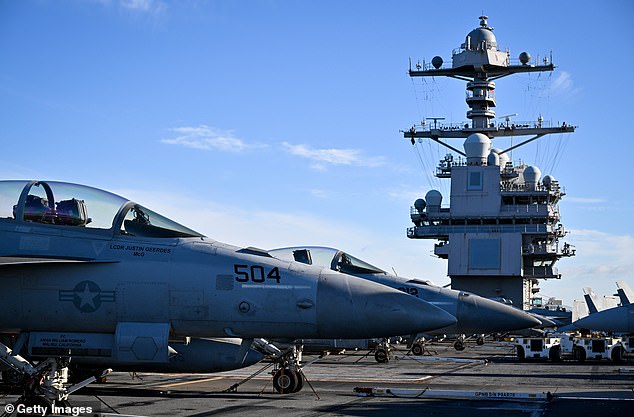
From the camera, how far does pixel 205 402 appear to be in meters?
14.9

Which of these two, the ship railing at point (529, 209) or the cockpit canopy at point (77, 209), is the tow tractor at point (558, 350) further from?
the ship railing at point (529, 209)

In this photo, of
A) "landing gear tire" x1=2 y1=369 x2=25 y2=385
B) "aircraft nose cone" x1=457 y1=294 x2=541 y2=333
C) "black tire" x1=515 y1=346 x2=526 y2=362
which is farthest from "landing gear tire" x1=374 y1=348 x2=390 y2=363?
"landing gear tire" x1=2 y1=369 x2=25 y2=385

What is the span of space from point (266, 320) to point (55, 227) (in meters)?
3.15

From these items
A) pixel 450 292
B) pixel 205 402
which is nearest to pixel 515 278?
pixel 450 292

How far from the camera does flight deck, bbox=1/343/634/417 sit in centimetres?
1377

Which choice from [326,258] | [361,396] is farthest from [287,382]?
[326,258]

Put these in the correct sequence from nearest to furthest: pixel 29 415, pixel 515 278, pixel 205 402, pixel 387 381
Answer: pixel 29 415 → pixel 205 402 → pixel 387 381 → pixel 515 278

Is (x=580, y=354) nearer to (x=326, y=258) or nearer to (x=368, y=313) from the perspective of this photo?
(x=326, y=258)

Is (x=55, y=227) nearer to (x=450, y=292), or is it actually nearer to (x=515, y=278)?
(x=450, y=292)

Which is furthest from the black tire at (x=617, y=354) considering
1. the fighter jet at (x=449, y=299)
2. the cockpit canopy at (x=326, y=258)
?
the cockpit canopy at (x=326, y=258)

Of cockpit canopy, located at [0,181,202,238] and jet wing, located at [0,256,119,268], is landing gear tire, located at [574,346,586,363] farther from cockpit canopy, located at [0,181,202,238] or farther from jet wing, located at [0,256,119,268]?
jet wing, located at [0,256,119,268]

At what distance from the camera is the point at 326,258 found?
20.2 m

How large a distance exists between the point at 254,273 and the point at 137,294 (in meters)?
1.55

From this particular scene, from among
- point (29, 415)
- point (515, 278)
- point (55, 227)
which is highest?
point (515, 278)
